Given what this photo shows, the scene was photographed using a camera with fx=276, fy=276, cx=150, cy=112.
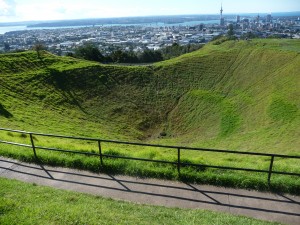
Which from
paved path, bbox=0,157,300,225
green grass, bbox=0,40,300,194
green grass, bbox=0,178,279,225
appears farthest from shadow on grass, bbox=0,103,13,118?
green grass, bbox=0,178,279,225

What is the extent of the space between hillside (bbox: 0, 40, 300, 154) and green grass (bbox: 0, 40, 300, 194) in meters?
0.12

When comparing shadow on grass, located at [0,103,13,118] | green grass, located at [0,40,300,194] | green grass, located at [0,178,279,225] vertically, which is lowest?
green grass, located at [0,40,300,194]

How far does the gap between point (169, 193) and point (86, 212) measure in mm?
2486

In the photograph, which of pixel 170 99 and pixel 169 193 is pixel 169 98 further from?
pixel 169 193

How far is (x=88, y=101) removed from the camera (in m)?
36.0

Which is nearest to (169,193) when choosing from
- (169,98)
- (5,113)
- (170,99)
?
(5,113)

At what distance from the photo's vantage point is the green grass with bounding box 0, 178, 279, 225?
6.69m

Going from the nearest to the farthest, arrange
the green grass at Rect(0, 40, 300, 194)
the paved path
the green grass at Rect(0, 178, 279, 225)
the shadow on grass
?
the green grass at Rect(0, 178, 279, 225) → the paved path → the shadow on grass → the green grass at Rect(0, 40, 300, 194)

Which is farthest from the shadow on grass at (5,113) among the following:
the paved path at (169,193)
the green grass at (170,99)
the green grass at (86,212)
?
the green grass at (86,212)

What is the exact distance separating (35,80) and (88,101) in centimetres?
809

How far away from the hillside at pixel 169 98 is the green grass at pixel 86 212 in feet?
52.7

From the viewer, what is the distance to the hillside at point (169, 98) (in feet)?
90.0

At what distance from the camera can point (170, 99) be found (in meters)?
39.3

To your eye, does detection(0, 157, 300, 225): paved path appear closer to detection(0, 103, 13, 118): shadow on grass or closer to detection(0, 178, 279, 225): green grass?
detection(0, 178, 279, 225): green grass
